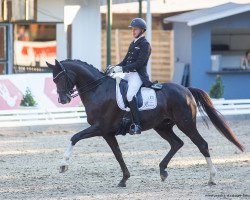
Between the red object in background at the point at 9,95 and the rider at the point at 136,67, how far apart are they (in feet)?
29.0

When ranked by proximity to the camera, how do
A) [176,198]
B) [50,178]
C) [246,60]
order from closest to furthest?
[176,198]
[50,178]
[246,60]

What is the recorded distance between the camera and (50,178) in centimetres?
1295

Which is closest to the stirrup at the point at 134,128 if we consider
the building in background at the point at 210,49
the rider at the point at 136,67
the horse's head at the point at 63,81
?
the rider at the point at 136,67

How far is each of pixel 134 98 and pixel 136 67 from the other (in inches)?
16.9

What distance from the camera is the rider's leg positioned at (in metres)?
12.3

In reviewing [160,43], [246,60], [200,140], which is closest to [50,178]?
[200,140]

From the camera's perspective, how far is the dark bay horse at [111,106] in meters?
12.2

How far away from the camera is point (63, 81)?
40.3 feet

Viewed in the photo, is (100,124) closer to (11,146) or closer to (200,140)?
(200,140)

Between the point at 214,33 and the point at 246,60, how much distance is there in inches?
77.2

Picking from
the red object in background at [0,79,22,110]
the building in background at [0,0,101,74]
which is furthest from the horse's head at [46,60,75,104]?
the building in background at [0,0,101,74]

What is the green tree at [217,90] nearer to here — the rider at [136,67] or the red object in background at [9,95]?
the red object in background at [9,95]

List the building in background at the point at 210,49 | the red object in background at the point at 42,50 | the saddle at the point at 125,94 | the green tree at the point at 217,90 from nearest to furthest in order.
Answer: the saddle at the point at 125,94 < the green tree at the point at 217,90 < the red object in background at the point at 42,50 < the building in background at the point at 210,49

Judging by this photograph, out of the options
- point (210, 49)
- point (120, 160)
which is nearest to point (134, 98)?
point (120, 160)
